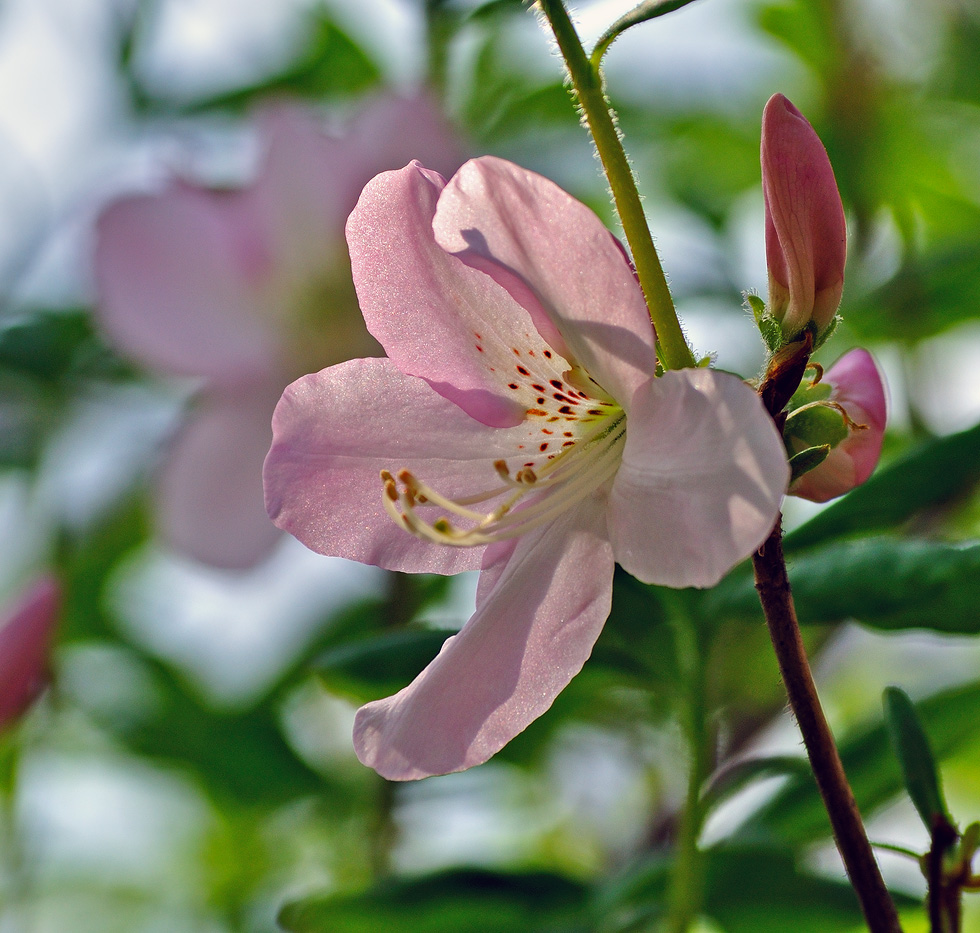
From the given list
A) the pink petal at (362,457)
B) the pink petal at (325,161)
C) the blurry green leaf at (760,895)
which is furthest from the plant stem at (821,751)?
the pink petal at (325,161)

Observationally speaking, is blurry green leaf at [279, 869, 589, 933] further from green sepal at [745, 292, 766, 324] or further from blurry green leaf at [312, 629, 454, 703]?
green sepal at [745, 292, 766, 324]

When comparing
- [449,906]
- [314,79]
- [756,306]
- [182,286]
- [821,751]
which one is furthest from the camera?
[314,79]

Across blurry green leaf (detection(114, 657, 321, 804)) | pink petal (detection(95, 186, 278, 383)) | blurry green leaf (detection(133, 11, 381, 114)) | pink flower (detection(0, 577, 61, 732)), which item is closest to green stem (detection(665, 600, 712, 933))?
pink flower (detection(0, 577, 61, 732))

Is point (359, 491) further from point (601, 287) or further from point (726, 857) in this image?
point (726, 857)

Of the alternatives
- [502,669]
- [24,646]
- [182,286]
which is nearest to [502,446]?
[502,669]

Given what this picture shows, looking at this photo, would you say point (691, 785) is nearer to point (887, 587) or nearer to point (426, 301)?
point (887, 587)

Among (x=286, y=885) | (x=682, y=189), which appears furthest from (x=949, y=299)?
(x=286, y=885)
